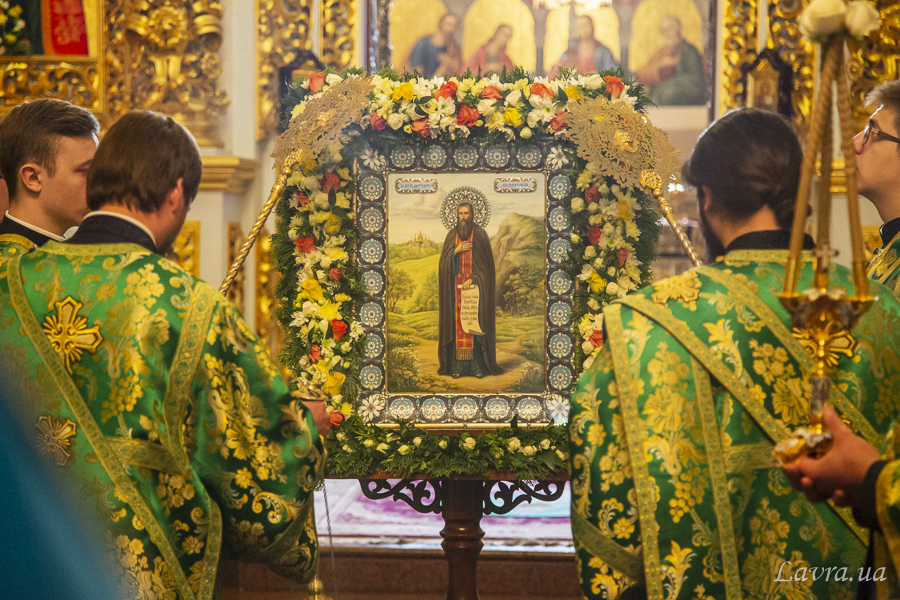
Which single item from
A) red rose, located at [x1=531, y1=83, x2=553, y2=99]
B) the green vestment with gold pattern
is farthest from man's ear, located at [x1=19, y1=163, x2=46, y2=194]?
red rose, located at [x1=531, y1=83, x2=553, y2=99]

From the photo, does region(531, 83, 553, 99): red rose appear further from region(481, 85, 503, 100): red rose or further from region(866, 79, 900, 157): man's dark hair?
region(866, 79, 900, 157): man's dark hair

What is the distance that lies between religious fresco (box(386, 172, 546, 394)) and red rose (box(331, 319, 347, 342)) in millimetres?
167

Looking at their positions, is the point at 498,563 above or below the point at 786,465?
below

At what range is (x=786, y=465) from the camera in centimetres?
149

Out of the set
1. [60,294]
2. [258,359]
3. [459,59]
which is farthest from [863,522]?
[459,59]

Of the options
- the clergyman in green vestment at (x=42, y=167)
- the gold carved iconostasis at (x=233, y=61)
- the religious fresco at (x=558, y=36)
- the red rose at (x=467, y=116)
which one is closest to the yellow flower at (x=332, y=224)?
the red rose at (x=467, y=116)

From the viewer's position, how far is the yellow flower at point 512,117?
3260 mm

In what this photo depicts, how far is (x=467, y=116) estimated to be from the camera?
327cm

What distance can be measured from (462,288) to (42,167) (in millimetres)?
1504

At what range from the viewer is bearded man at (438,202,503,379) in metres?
3.34

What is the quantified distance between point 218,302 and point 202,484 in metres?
0.43

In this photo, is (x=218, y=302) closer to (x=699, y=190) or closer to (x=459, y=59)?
(x=699, y=190)

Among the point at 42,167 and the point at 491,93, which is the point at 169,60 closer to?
the point at 491,93

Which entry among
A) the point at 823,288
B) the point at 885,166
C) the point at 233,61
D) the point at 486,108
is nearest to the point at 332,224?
the point at 486,108
